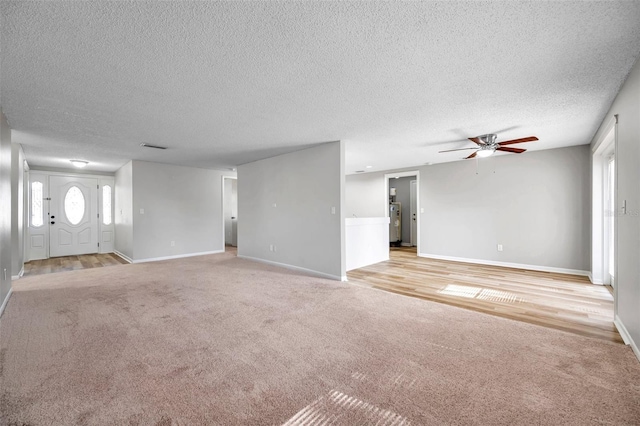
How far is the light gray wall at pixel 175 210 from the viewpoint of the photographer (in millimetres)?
6316

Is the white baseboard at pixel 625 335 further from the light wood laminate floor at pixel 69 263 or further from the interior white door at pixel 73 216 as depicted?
the interior white door at pixel 73 216

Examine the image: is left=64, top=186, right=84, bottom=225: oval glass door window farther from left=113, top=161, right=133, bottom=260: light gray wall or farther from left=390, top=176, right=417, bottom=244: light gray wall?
left=390, top=176, right=417, bottom=244: light gray wall

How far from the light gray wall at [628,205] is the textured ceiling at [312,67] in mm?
251

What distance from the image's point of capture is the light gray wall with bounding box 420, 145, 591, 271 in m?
A: 4.97

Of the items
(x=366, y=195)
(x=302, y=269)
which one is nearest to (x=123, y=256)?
(x=302, y=269)

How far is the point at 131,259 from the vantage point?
6297 millimetres

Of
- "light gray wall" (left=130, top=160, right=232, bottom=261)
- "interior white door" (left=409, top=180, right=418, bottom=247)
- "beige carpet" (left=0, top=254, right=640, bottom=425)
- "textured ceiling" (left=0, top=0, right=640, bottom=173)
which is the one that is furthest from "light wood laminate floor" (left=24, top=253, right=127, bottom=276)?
"interior white door" (left=409, top=180, right=418, bottom=247)

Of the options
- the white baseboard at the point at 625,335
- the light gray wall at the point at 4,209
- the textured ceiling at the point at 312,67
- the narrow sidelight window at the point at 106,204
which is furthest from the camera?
the narrow sidelight window at the point at 106,204

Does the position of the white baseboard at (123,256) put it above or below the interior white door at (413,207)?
below

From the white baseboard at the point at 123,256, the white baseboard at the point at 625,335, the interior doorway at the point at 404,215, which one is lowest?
the white baseboard at the point at 123,256

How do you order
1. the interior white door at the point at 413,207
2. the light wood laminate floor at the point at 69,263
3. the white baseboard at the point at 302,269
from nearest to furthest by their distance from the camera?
the white baseboard at the point at 302,269 → the light wood laminate floor at the point at 69,263 → the interior white door at the point at 413,207

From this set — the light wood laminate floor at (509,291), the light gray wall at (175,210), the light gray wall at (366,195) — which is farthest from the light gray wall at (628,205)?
the light gray wall at (175,210)

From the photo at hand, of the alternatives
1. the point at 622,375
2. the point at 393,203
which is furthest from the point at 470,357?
the point at 393,203

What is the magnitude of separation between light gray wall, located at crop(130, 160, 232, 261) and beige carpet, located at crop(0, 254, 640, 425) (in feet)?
10.4
